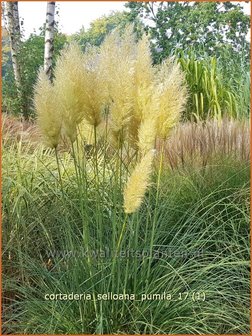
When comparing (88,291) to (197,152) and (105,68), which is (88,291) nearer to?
(105,68)

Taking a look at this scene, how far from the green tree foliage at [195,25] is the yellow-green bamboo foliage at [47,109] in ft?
27.3

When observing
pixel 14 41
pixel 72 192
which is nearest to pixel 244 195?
pixel 72 192

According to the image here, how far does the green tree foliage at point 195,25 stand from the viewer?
10.8 m

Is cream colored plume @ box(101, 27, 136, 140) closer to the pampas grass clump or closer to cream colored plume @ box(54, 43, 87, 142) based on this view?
the pampas grass clump

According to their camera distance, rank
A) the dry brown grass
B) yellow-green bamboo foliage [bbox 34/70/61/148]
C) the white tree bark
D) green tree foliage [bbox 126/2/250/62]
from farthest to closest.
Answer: green tree foliage [bbox 126/2/250/62]
the white tree bark
the dry brown grass
yellow-green bamboo foliage [bbox 34/70/61/148]

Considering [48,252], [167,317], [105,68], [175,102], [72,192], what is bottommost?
[167,317]

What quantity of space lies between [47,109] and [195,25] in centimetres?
936

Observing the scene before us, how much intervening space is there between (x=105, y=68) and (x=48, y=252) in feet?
3.57

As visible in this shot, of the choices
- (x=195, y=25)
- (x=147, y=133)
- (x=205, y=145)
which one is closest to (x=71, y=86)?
(x=147, y=133)

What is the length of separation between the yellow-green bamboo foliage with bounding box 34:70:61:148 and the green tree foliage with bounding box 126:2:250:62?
832cm

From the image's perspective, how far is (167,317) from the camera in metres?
2.55

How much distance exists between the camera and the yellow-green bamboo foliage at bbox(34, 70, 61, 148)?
247 cm

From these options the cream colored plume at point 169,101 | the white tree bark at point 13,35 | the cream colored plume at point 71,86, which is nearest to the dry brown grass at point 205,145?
the cream colored plume at point 71,86

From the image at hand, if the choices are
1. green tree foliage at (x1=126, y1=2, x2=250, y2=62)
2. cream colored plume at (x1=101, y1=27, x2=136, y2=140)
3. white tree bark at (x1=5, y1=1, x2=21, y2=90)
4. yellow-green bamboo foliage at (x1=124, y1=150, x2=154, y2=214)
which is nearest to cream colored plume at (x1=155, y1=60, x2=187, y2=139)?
cream colored plume at (x1=101, y1=27, x2=136, y2=140)
